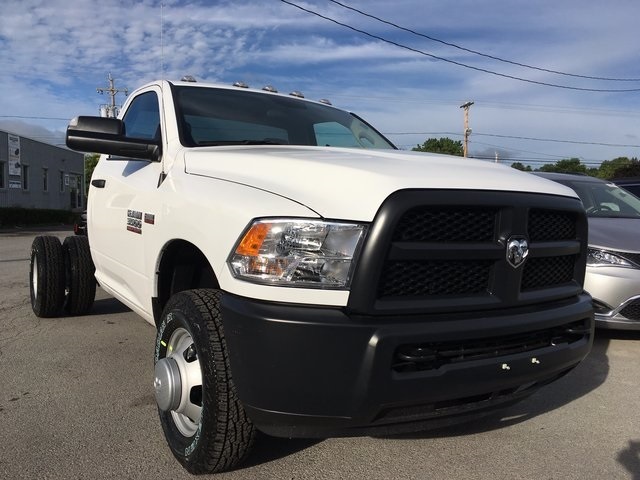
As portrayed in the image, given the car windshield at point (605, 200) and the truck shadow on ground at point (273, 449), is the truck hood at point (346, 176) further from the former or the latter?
the car windshield at point (605, 200)

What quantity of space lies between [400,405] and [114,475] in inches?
54.1

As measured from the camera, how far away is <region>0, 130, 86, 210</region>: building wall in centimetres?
3050

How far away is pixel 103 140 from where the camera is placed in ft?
10.1

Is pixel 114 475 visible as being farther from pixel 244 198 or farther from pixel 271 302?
pixel 244 198

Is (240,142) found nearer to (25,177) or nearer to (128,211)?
(128,211)

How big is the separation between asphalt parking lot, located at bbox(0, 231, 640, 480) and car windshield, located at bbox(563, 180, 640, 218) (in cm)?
226

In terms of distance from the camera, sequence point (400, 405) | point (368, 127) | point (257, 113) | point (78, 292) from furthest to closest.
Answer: point (78, 292), point (368, 127), point (257, 113), point (400, 405)

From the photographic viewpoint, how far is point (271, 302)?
2.04 m

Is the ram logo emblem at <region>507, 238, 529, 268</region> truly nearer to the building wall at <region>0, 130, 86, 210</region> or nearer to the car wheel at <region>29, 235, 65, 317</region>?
the car wheel at <region>29, 235, 65, 317</region>

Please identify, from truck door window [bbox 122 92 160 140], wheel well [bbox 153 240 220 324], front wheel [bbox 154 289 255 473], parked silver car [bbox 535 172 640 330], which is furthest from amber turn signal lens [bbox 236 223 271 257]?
parked silver car [bbox 535 172 640 330]

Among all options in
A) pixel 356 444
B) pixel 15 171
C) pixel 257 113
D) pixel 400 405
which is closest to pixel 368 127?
pixel 257 113

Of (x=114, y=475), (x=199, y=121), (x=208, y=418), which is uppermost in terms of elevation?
(x=199, y=121)

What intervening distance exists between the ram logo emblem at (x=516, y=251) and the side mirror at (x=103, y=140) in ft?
6.72

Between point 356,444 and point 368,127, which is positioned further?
point 368,127
